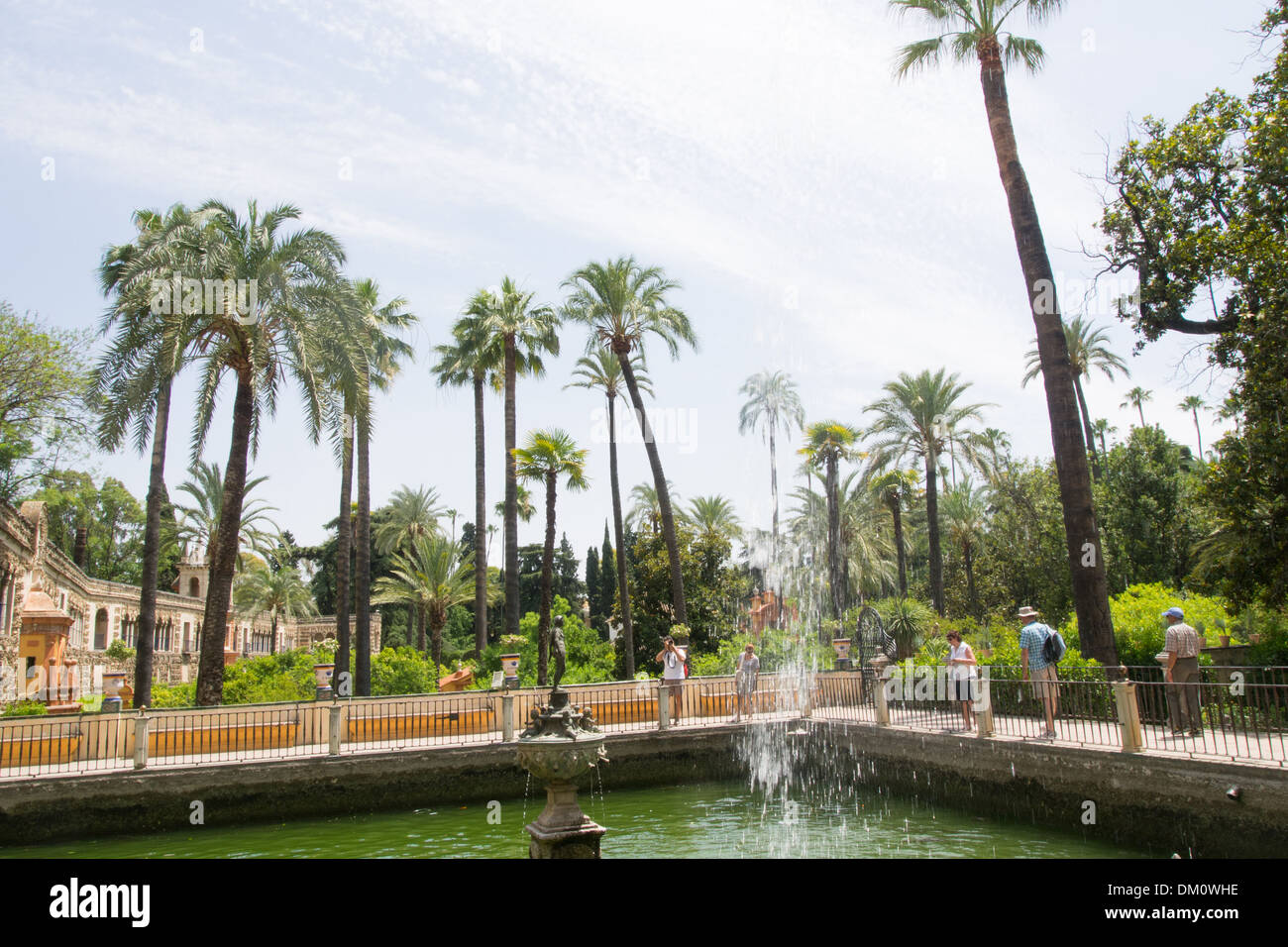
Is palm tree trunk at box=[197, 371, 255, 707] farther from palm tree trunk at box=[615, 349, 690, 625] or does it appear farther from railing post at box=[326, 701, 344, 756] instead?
palm tree trunk at box=[615, 349, 690, 625]

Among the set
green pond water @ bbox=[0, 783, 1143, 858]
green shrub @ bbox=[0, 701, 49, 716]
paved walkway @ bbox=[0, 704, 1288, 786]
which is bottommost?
green pond water @ bbox=[0, 783, 1143, 858]

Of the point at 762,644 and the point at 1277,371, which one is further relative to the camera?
the point at 762,644

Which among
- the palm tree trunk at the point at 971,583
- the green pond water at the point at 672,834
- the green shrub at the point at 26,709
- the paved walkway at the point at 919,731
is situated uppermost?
A: the palm tree trunk at the point at 971,583

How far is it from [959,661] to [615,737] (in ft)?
22.1

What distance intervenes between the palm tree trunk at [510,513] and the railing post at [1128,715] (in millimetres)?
19071

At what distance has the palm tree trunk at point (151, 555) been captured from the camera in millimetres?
21516

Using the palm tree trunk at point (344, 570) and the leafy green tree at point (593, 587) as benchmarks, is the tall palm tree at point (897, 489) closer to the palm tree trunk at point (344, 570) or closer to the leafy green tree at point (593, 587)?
the palm tree trunk at point (344, 570)

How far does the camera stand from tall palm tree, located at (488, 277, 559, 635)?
27.8 metres

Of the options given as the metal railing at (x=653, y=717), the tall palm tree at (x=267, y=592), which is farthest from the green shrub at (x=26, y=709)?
the tall palm tree at (x=267, y=592)

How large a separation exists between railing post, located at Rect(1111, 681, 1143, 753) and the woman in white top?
10.4 ft

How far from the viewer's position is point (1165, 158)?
16.0 metres

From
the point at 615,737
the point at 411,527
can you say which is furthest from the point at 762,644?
the point at 411,527

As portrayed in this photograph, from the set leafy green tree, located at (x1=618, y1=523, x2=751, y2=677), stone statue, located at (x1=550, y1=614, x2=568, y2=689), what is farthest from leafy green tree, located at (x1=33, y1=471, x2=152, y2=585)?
Answer: stone statue, located at (x1=550, y1=614, x2=568, y2=689)
